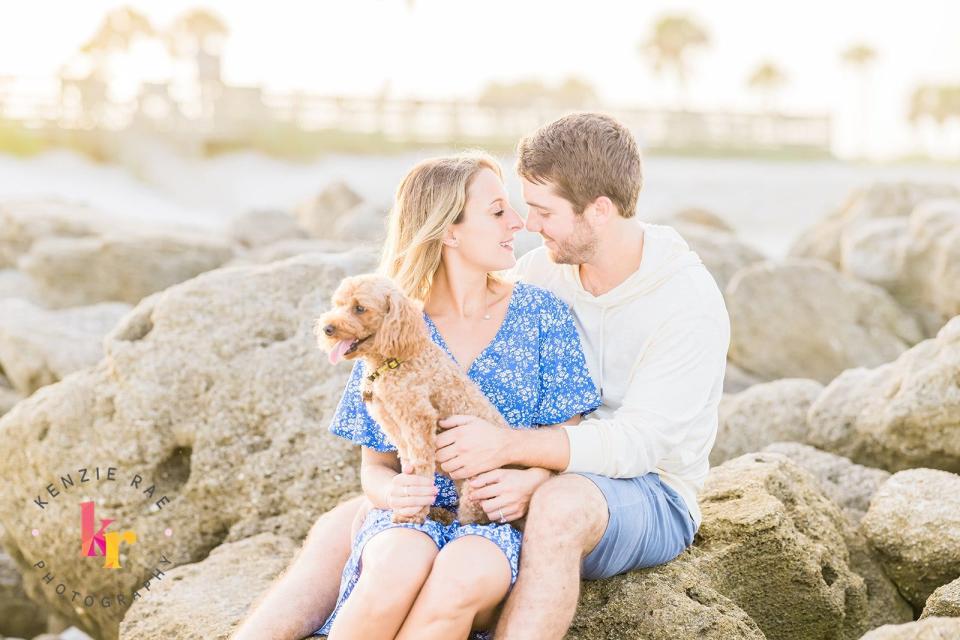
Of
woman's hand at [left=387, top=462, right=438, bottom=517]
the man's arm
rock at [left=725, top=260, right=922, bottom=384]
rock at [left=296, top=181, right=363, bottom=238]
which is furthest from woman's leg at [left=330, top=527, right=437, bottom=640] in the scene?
rock at [left=296, top=181, right=363, bottom=238]

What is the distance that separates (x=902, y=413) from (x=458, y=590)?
3.38m

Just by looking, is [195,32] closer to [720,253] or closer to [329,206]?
[329,206]

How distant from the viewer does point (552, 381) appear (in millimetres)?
4676

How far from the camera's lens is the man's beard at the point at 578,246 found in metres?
4.72

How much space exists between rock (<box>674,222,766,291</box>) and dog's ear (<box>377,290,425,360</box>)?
673cm

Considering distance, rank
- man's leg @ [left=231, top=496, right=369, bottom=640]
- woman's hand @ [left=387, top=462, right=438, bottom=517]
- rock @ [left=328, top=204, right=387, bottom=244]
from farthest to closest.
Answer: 1. rock @ [left=328, top=204, right=387, bottom=244]
2. man's leg @ [left=231, top=496, right=369, bottom=640]
3. woman's hand @ [left=387, top=462, right=438, bottom=517]

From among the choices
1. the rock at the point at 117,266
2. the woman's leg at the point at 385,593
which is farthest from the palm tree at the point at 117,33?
the woman's leg at the point at 385,593

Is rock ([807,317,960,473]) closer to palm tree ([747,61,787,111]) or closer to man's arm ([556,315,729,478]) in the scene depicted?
man's arm ([556,315,729,478])

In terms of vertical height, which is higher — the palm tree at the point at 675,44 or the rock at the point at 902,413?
the palm tree at the point at 675,44

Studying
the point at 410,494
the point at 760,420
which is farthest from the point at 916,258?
the point at 410,494

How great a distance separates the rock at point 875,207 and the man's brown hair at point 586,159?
30.2 ft

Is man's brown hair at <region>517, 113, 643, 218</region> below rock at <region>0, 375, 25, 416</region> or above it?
above

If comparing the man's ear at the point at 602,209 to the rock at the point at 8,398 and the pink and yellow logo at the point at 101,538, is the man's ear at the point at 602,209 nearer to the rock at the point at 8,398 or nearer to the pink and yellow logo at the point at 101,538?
the pink and yellow logo at the point at 101,538

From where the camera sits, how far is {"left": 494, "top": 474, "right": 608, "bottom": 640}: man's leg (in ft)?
12.7
